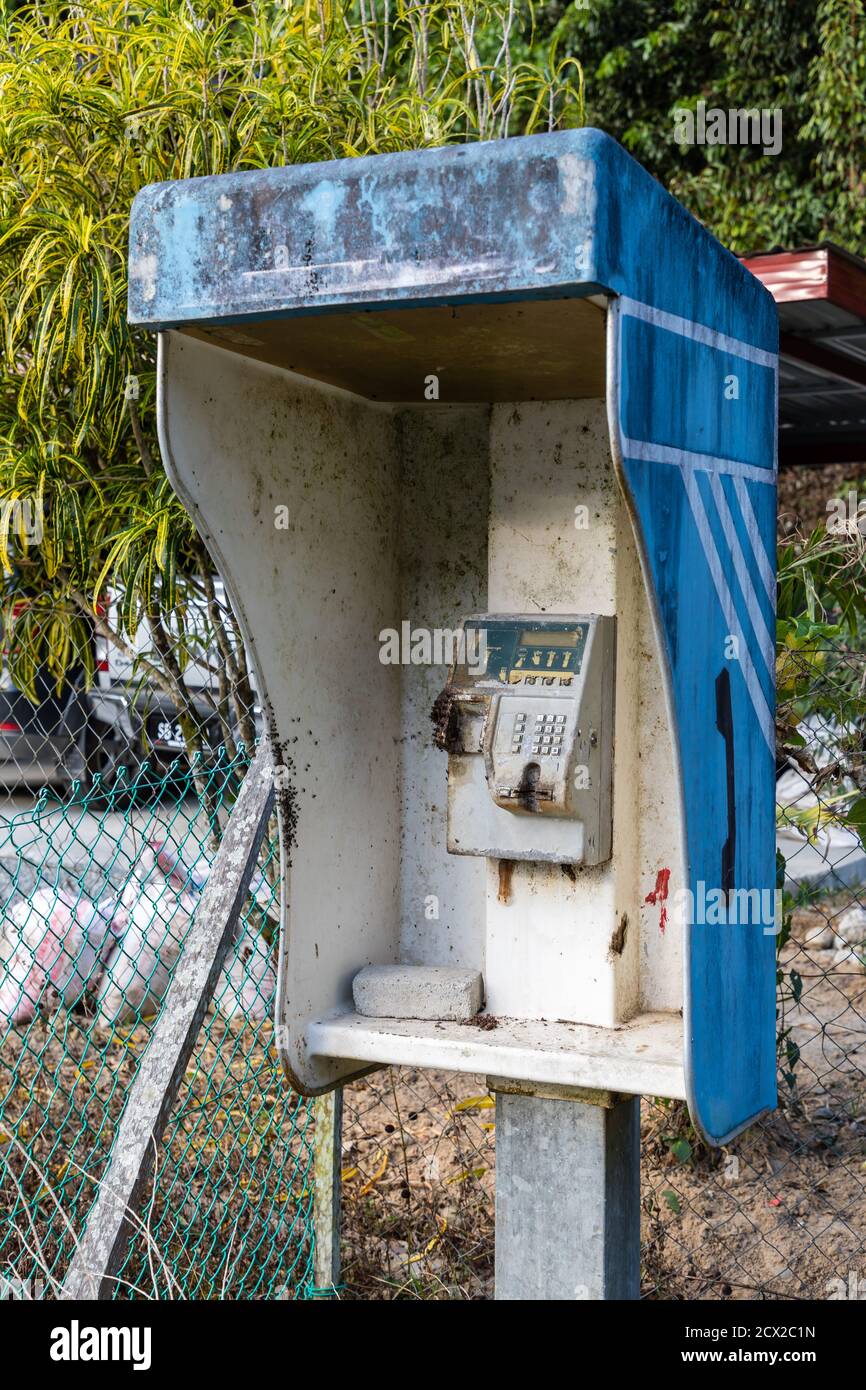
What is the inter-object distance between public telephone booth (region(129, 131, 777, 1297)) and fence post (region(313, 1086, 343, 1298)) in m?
0.43

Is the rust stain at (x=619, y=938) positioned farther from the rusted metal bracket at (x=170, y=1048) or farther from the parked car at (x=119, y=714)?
the parked car at (x=119, y=714)

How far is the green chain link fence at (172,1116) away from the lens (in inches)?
104

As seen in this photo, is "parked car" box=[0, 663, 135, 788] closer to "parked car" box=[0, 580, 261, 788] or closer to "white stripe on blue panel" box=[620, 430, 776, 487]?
"parked car" box=[0, 580, 261, 788]

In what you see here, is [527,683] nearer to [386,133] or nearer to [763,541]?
[763,541]

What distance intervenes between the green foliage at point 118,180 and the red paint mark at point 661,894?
1167 mm

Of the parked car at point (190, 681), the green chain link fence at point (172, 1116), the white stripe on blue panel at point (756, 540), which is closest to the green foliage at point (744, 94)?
the parked car at point (190, 681)

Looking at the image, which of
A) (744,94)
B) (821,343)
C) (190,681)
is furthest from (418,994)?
(744,94)

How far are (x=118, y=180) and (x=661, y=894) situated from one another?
175cm

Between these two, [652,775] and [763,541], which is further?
[652,775]

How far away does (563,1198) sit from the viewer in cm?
209

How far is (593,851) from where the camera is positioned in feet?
6.70

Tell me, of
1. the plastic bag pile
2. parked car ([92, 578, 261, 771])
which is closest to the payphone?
parked car ([92, 578, 261, 771])
